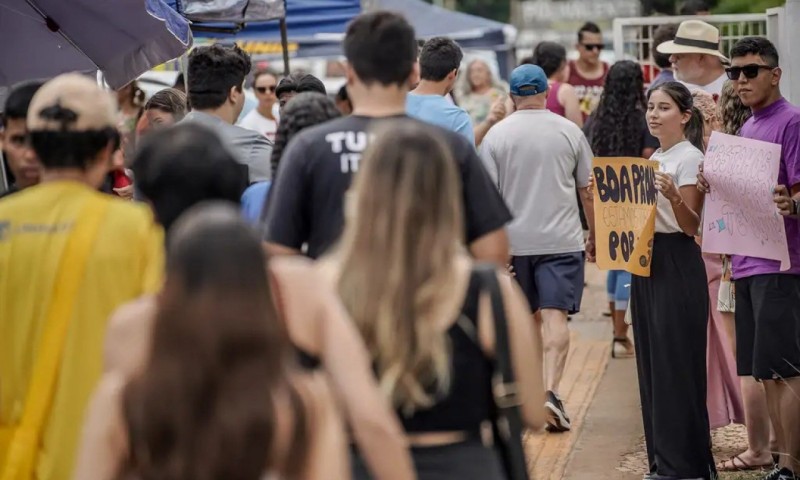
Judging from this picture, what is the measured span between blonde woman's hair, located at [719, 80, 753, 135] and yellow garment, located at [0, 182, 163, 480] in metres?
4.56

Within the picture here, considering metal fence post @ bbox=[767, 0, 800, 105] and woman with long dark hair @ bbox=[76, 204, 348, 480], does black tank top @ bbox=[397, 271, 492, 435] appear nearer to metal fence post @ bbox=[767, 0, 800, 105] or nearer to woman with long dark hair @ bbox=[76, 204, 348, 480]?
woman with long dark hair @ bbox=[76, 204, 348, 480]

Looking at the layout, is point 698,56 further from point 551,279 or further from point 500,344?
point 500,344

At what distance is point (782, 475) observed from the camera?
7227mm

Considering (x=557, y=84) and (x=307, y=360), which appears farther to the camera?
(x=557, y=84)

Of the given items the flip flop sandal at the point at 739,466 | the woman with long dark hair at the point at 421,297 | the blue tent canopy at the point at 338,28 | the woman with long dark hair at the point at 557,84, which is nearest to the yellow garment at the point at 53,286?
the woman with long dark hair at the point at 421,297

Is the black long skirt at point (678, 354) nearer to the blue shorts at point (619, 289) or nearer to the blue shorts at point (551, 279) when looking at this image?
the blue shorts at point (551, 279)

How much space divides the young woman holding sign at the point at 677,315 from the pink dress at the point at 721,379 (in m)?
0.85

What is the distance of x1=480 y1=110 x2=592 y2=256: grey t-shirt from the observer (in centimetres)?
902

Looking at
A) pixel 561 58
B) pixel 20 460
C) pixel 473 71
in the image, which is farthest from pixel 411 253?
pixel 473 71

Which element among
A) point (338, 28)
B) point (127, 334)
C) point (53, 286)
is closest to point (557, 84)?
point (338, 28)

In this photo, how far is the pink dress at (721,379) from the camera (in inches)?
327

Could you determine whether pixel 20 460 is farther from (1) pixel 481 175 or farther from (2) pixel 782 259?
(2) pixel 782 259

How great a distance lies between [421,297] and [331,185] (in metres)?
1.30

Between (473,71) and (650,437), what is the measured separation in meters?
10.5
